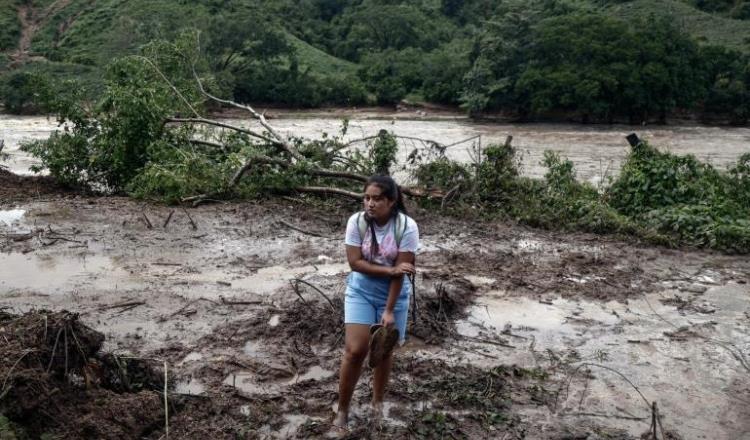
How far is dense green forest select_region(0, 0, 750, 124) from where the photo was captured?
3186 centimetres

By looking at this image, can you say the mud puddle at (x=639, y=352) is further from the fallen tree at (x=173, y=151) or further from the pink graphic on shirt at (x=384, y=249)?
the fallen tree at (x=173, y=151)

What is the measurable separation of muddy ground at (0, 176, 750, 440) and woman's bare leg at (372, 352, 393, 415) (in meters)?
0.10

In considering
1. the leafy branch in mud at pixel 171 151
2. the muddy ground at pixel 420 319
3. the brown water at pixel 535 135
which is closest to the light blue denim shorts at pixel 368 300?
the muddy ground at pixel 420 319

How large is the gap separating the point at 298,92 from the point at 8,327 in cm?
3593

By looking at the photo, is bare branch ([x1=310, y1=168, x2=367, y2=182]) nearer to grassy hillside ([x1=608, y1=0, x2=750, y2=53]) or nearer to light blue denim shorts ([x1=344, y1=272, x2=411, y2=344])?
light blue denim shorts ([x1=344, y1=272, x2=411, y2=344])

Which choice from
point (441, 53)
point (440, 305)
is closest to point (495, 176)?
point (440, 305)

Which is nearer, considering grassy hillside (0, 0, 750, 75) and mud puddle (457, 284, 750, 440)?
mud puddle (457, 284, 750, 440)

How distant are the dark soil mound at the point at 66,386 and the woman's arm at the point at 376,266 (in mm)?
1551

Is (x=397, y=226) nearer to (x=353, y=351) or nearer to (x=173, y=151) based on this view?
(x=353, y=351)

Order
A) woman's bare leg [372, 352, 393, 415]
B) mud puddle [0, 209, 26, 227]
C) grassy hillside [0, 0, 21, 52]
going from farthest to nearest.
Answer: grassy hillside [0, 0, 21, 52] < mud puddle [0, 209, 26, 227] < woman's bare leg [372, 352, 393, 415]

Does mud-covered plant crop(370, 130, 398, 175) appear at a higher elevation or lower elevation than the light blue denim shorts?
higher

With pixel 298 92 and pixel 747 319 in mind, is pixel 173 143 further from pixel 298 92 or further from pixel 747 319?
pixel 298 92

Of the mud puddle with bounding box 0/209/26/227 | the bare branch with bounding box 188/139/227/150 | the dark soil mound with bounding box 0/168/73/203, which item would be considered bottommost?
the mud puddle with bounding box 0/209/26/227

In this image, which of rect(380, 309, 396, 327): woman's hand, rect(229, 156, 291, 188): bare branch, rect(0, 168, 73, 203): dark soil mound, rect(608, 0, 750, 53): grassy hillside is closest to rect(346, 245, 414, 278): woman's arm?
rect(380, 309, 396, 327): woman's hand
